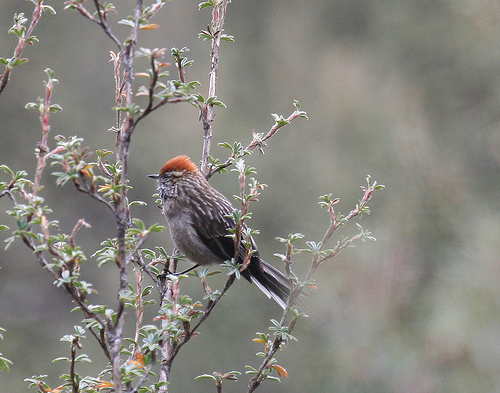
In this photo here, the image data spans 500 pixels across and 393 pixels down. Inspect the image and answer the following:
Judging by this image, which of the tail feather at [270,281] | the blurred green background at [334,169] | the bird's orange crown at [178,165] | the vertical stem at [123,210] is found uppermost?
the blurred green background at [334,169]

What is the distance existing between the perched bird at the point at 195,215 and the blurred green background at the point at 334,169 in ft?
10.1

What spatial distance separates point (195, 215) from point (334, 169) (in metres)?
12.6

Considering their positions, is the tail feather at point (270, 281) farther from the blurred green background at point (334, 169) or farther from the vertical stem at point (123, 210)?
the blurred green background at point (334, 169)

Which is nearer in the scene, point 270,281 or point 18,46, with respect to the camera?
point 18,46

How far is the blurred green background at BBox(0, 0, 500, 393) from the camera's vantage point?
7.00m

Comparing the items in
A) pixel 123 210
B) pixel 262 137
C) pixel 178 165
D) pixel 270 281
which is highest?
pixel 178 165

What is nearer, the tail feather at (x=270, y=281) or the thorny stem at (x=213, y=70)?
the thorny stem at (x=213, y=70)

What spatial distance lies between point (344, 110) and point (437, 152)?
8422 mm

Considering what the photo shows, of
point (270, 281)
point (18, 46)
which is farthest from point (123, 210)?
point (270, 281)

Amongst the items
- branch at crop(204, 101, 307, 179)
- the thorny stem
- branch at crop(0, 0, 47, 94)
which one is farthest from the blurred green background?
branch at crop(0, 0, 47, 94)

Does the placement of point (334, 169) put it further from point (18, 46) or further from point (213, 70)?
point (18, 46)

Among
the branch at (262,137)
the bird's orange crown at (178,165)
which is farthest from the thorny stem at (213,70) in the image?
the bird's orange crown at (178,165)

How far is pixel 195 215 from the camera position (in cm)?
436

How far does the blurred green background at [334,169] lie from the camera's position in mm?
7004
